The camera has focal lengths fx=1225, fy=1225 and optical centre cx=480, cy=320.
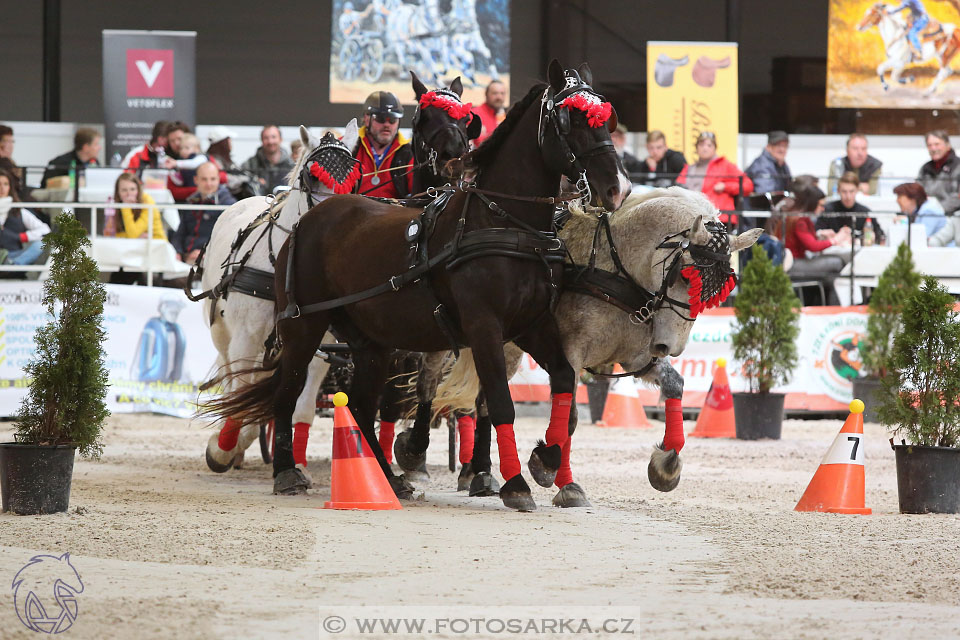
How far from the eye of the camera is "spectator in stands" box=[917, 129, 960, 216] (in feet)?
51.1

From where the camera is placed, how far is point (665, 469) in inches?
272

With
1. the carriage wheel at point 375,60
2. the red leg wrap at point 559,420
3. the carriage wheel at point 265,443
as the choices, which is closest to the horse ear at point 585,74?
the red leg wrap at point 559,420

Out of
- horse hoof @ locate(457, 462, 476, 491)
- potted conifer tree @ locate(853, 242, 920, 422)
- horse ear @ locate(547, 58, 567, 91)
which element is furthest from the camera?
potted conifer tree @ locate(853, 242, 920, 422)

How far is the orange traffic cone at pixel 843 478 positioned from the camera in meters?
6.87

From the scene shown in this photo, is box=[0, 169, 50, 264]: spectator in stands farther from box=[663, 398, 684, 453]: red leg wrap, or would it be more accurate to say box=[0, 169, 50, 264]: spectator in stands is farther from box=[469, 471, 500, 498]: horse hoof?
box=[663, 398, 684, 453]: red leg wrap

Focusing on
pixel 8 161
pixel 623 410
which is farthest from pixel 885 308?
pixel 8 161

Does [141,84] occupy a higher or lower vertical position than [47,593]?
higher

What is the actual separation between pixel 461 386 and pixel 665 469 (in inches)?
54.6

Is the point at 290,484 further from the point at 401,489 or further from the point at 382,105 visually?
the point at 382,105

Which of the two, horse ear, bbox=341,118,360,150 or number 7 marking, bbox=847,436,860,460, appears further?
horse ear, bbox=341,118,360,150

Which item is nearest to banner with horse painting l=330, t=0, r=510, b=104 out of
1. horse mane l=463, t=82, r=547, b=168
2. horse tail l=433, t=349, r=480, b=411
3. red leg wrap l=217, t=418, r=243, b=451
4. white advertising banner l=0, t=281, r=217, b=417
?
white advertising banner l=0, t=281, r=217, b=417

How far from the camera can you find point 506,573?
16.0ft

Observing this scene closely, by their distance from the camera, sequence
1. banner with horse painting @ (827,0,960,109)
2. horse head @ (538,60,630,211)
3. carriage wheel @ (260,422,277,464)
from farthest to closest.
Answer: banner with horse painting @ (827,0,960,109) → carriage wheel @ (260,422,277,464) → horse head @ (538,60,630,211)

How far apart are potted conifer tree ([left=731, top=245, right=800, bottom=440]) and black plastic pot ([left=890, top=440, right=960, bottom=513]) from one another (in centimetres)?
502
